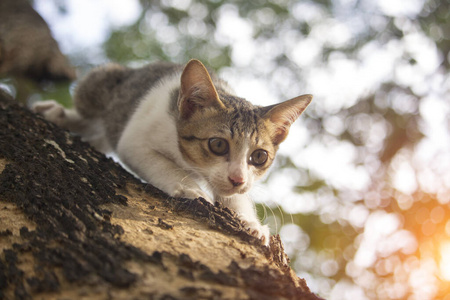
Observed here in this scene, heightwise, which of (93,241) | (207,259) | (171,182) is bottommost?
(93,241)

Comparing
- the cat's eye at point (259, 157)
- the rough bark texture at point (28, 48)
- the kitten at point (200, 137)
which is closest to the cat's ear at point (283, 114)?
the kitten at point (200, 137)

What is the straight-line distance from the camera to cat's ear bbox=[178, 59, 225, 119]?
9.57 ft

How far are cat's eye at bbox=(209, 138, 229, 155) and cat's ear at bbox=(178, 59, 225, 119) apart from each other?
1.18 feet

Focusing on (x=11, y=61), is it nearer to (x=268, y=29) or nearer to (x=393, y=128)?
(x=268, y=29)

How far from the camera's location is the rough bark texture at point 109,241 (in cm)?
125

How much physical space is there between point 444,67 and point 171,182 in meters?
6.54

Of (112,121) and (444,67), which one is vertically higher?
(444,67)

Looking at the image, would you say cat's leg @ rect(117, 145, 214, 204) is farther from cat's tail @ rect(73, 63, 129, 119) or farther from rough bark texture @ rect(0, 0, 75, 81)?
rough bark texture @ rect(0, 0, 75, 81)

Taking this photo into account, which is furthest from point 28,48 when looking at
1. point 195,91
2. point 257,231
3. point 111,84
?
point 257,231

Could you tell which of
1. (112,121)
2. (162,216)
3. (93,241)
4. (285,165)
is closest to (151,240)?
(93,241)

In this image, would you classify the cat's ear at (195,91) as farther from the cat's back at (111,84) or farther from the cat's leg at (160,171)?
the cat's back at (111,84)

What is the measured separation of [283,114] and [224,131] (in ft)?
2.21

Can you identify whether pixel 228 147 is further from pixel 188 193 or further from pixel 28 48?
pixel 28 48

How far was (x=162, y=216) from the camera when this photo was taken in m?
2.04
